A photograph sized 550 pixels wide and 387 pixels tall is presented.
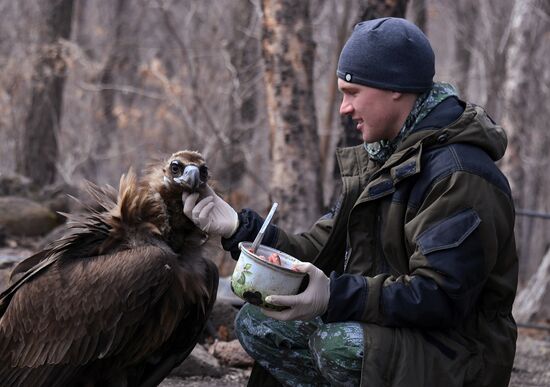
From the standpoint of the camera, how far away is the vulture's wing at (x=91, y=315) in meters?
4.27

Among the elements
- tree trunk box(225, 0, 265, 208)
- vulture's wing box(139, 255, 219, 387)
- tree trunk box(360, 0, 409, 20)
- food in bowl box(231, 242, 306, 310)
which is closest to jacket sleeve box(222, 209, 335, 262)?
vulture's wing box(139, 255, 219, 387)

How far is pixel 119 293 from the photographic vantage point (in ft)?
14.0

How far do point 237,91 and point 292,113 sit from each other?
11.0 feet

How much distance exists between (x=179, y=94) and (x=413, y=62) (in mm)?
9424

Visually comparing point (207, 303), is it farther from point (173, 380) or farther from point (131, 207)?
point (173, 380)

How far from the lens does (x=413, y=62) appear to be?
3.95m

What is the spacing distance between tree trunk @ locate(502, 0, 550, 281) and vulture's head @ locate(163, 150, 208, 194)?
8.94m

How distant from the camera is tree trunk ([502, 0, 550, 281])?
44.3ft

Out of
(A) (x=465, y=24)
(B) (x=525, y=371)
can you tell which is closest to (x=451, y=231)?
(B) (x=525, y=371)

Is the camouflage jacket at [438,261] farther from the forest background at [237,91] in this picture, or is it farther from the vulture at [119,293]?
the forest background at [237,91]

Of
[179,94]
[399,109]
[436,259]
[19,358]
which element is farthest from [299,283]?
[179,94]

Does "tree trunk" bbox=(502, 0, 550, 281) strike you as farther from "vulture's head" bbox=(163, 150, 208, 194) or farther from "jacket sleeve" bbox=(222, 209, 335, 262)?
"vulture's head" bbox=(163, 150, 208, 194)

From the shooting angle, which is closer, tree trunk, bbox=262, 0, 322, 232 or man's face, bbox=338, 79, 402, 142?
man's face, bbox=338, 79, 402, 142

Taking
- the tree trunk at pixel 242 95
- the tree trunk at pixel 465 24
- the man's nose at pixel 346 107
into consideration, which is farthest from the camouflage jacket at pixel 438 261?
the tree trunk at pixel 465 24
